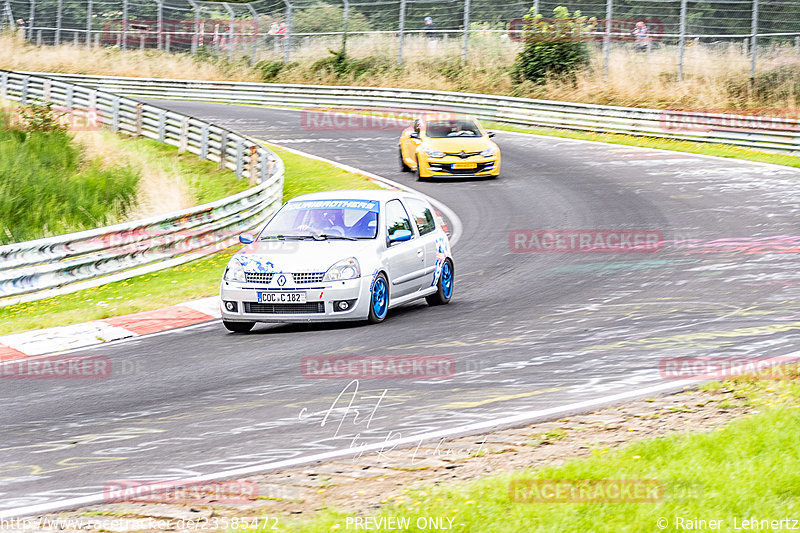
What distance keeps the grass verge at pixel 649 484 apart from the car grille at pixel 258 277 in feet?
18.0

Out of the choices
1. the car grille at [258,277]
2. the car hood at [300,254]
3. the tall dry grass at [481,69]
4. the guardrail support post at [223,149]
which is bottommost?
the car grille at [258,277]

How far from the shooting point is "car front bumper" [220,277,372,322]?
36.4 ft

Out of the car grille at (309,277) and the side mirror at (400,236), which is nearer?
the car grille at (309,277)

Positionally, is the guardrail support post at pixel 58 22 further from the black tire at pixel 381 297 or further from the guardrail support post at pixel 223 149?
the black tire at pixel 381 297

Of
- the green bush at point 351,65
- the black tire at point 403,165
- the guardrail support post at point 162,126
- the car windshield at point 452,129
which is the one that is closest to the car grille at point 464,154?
the car windshield at point 452,129

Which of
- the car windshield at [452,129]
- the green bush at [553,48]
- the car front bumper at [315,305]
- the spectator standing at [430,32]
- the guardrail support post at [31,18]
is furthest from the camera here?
the guardrail support post at [31,18]

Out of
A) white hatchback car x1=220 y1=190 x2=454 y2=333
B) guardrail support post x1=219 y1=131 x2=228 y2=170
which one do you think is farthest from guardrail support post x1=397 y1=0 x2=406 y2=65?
white hatchback car x1=220 y1=190 x2=454 y2=333

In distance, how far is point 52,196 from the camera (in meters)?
20.0

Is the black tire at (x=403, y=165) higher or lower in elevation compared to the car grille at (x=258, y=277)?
higher

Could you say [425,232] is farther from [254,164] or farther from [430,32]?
[430,32]

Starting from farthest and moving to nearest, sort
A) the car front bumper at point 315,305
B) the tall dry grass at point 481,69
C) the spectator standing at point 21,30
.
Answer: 1. the spectator standing at point 21,30
2. the tall dry grass at point 481,69
3. the car front bumper at point 315,305

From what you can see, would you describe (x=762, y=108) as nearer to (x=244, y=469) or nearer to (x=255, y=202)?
(x=255, y=202)

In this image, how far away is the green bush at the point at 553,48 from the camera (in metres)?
37.2

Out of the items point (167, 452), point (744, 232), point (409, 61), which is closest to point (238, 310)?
point (167, 452)
